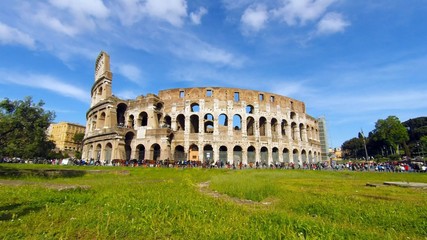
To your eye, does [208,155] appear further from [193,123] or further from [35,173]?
[35,173]

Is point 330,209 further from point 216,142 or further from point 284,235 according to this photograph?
point 216,142

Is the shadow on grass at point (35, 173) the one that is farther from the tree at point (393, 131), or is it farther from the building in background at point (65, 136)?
the building in background at point (65, 136)

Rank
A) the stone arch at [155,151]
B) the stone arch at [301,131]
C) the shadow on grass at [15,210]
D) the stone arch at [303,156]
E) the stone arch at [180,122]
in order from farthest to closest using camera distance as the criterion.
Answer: the stone arch at [301,131]
the stone arch at [303,156]
the stone arch at [180,122]
the stone arch at [155,151]
the shadow on grass at [15,210]

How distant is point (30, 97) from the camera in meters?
16.1

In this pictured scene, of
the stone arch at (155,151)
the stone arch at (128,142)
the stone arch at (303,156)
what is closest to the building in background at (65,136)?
the stone arch at (128,142)

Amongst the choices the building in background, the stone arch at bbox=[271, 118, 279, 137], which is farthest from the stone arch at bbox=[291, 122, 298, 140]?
the building in background

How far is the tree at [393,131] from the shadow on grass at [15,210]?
243ft

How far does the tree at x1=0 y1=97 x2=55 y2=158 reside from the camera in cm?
1471

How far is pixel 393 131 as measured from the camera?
6109cm

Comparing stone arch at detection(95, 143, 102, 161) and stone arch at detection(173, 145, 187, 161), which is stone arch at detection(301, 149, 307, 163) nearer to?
stone arch at detection(173, 145, 187, 161)

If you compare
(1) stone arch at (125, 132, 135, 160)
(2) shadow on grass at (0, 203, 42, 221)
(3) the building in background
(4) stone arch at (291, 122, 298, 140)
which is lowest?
(2) shadow on grass at (0, 203, 42, 221)

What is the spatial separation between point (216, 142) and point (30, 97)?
22529 mm

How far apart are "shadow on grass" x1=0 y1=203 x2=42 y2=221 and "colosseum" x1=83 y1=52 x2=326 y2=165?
24.8 metres

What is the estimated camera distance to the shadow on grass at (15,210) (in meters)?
4.62
